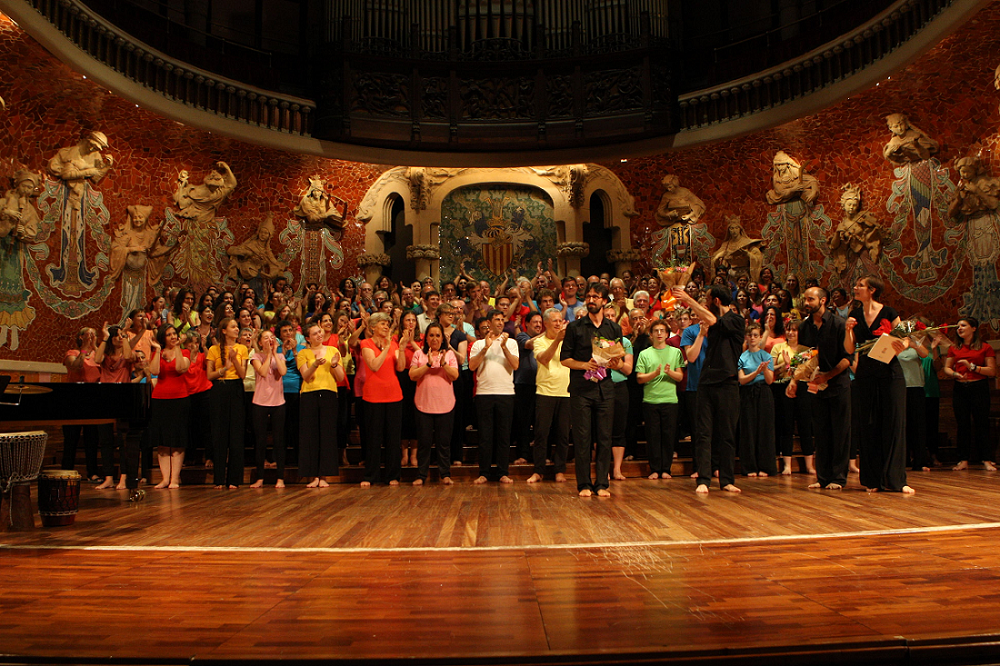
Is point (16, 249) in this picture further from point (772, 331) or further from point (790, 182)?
point (790, 182)

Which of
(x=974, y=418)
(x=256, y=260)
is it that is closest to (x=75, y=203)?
(x=256, y=260)

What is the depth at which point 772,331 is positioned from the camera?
291 inches

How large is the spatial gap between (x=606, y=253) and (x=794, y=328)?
694 centimetres

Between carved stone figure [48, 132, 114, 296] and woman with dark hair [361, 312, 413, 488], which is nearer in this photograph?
woman with dark hair [361, 312, 413, 488]

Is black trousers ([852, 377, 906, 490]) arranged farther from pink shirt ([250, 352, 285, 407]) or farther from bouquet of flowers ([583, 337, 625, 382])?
pink shirt ([250, 352, 285, 407])

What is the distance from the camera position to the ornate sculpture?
41.5ft

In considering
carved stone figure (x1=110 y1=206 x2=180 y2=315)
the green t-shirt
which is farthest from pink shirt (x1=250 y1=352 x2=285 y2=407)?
carved stone figure (x1=110 y1=206 x2=180 y2=315)

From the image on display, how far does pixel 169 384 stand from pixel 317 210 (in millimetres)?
7104

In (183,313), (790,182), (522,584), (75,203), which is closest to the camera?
(522,584)

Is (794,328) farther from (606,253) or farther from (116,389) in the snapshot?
(606,253)

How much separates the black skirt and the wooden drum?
185 cm

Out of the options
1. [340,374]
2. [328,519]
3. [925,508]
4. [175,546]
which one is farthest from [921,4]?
[175,546]

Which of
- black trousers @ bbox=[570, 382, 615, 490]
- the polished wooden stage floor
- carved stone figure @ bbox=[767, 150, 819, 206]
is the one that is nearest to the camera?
the polished wooden stage floor

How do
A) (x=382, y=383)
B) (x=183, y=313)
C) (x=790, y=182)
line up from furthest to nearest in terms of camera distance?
(x=790, y=182) < (x=183, y=313) < (x=382, y=383)
